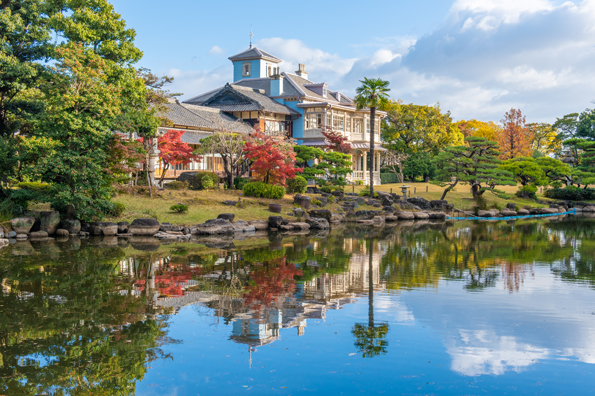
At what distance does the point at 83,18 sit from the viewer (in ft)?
83.8

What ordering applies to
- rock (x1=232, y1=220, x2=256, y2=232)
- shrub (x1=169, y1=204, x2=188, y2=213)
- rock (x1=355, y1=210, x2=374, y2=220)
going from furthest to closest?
rock (x1=355, y1=210, x2=374, y2=220) → shrub (x1=169, y1=204, x2=188, y2=213) → rock (x1=232, y1=220, x2=256, y2=232)

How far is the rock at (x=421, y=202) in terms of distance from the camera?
37.3 metres

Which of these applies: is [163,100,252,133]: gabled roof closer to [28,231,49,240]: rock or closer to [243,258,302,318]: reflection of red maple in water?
[28,231,49,240]: rock

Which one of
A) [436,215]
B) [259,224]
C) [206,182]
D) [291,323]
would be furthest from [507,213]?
[291,323]

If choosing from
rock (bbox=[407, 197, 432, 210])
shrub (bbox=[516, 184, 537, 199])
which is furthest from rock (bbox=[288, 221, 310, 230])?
shrub (bbox=[516, 184, 537, 199])

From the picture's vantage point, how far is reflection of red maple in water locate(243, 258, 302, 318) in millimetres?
11406

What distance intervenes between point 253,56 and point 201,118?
1668 centimetres

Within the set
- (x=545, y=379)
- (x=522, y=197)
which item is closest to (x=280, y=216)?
(x=545, y=379)

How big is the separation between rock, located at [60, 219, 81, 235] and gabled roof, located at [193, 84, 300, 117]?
2255 centimetres

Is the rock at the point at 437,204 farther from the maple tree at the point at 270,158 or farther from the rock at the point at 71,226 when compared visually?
the rock at the point at 71,226

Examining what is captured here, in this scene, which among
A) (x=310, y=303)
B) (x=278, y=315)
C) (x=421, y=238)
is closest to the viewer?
(x=278, y=315)

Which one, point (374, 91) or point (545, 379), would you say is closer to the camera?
point (545, 379)

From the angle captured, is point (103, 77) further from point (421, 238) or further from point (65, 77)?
point (421, 238)

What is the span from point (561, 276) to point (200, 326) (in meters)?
10.9
